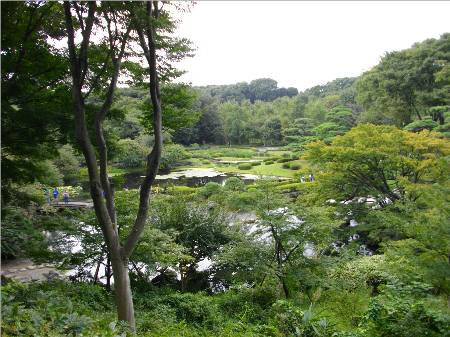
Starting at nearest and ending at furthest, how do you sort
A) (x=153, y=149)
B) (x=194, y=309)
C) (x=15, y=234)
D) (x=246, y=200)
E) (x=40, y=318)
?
(x=40, y=318)
(x=15, y=234)
(x=153, y=149)
(x=194, y=309)
(x=246, y=200)

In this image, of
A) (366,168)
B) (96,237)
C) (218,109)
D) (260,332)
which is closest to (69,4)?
(96,237)

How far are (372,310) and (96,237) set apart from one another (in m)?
5.46

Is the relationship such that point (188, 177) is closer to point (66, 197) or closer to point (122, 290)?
point (66, 197)

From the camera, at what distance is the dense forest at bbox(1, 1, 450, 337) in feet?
15.8

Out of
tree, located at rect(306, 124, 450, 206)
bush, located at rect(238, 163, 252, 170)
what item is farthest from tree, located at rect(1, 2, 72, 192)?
bush, located at rect(238, 163, 252, 170)

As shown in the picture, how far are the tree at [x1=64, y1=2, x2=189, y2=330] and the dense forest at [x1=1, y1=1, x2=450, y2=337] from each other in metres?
0.02

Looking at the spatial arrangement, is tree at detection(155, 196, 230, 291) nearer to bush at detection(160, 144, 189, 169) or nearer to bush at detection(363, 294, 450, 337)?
bush at detection(363, 294, 450, 337)

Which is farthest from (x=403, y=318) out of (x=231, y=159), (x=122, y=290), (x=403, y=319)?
(x=231, y=159)

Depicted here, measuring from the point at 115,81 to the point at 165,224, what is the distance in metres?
5.64

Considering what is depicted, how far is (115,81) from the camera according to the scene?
5102 millimetres

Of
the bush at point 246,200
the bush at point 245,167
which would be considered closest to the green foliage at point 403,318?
the bush at point 246,200

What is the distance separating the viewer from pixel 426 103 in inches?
915

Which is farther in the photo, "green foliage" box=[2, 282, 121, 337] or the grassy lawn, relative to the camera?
the grassy lawn

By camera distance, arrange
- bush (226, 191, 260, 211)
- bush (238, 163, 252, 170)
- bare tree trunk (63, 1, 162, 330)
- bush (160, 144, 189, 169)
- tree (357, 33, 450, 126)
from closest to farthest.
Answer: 1. bare tree trunk (63, 1, 162, 330)
2. bush (226, 191, 260, 211)
3. tree (357, 33, 450, 126)
4. bush (160, 144, 189, 169)
5. bush (238, 163, 252, 170)
